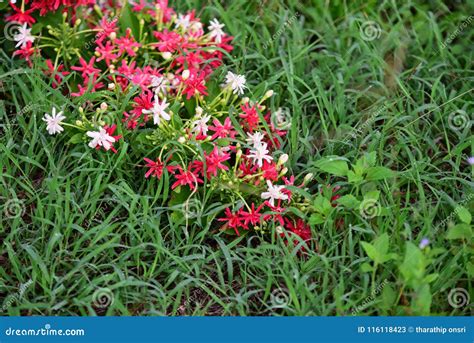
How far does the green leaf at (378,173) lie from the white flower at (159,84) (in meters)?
0.93

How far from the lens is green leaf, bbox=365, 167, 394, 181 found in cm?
301

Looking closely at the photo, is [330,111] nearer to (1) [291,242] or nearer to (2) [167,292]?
(1) [291,242]

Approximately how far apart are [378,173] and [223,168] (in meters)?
0.63

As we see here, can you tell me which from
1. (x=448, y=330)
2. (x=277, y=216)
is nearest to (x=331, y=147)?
(x=277, y=216)

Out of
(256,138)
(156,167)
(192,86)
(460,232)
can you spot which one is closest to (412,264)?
(460,232)

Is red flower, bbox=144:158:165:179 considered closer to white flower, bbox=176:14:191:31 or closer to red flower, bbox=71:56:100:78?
red flower, bbox=71:56:100:78

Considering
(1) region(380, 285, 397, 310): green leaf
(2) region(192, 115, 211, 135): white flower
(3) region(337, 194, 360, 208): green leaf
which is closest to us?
(1) region(380, 285, 397, 310): green leaf

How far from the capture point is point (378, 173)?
3.03 meters

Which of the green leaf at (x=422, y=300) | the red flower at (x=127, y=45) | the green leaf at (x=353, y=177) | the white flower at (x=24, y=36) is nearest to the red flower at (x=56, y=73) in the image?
the white flower at (x=24, y=36)

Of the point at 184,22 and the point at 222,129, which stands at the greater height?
the point at 184,22

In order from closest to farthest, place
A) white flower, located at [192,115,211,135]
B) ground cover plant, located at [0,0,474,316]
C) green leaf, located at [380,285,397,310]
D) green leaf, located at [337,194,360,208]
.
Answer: green leaf, located at [380,285,397,310]
ground cover plant, located at [0,0,474,316]
green leaf, located at [337,194,360,208]
white flower, located at [192,115,211,135]

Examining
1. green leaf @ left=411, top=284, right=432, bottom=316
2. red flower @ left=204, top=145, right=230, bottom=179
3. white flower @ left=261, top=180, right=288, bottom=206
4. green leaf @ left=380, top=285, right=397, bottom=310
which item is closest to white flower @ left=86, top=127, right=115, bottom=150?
red flower @ left=204, top=145, right=230, bottom=179

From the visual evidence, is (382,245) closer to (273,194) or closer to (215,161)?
(273,194)

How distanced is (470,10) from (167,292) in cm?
229
